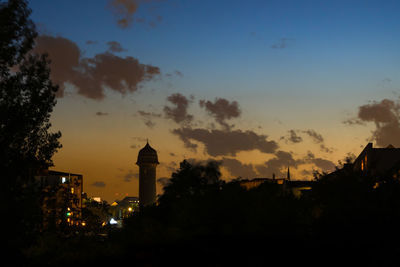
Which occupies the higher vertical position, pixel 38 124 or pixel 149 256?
pixel 38 124

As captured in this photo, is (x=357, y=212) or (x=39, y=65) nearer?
(x=39, y=65)

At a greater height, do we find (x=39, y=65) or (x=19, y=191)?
(x=39, y=65)

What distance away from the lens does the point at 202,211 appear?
29.7 metres

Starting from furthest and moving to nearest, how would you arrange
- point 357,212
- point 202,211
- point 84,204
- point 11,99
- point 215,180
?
point 84,204, point 215,180, point 357,212, point 202,211, point 11,99

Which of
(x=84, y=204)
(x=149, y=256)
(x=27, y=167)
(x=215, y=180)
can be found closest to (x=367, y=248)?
(x=149, y=256)

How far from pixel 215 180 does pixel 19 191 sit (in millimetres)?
36178

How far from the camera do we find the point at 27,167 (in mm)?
23953

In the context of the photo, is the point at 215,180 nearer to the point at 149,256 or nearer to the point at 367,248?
the point at 367,248

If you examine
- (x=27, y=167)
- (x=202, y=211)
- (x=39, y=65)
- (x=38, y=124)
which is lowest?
(x=202, y=211)

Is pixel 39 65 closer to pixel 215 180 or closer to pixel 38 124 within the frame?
pixel 38 124

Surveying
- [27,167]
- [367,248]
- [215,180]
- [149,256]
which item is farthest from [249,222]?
[215,180]

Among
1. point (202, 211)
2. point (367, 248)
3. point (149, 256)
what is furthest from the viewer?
point (202, 211)

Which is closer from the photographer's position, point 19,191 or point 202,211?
point 19,191

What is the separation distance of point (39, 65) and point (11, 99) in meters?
2.27
